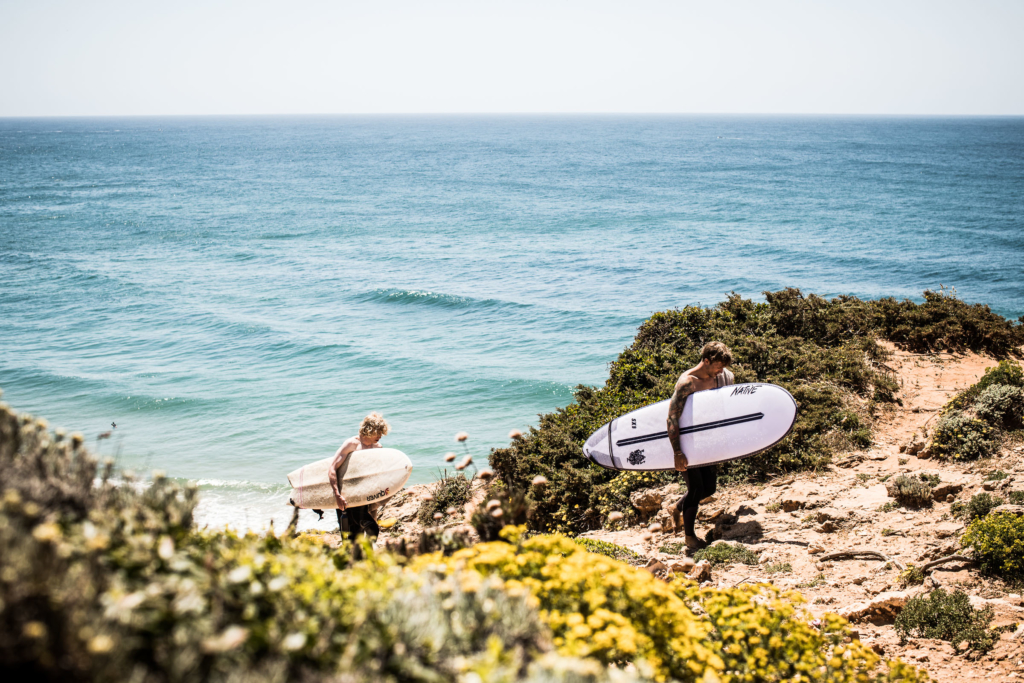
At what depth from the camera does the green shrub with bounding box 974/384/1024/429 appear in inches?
293

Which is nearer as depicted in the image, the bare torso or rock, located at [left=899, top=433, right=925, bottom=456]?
the bare torso

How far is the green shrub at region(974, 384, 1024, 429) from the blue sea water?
7152mm

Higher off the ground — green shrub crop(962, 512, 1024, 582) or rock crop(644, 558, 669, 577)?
green shrub crop(962, 512, 1024, 582)

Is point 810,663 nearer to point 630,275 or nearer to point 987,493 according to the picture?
point 987,493

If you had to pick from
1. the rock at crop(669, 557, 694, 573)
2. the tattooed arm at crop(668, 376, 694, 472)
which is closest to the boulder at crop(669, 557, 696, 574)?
the rock at crop(669, 557, 694, 573)

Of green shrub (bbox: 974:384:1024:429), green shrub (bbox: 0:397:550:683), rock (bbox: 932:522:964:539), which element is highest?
green shrub (bbox: 0:397:550:683)

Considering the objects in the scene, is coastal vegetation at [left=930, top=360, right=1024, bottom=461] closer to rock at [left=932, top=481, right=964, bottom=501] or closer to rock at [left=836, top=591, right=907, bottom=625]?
rock at [left=932, top=481, right=964, bottom=501]

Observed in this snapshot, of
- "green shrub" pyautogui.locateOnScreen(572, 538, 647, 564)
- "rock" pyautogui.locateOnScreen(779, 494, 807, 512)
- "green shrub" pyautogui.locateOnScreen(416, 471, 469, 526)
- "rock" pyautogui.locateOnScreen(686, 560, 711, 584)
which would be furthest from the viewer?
"green shrub" pyautogui.locateOnScreen(416, 471, 469, 526)

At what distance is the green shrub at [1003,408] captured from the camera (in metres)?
7.45

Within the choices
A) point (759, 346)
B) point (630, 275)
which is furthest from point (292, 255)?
point (759, 346)

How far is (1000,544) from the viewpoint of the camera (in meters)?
5.07

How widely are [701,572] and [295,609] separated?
3957 mm

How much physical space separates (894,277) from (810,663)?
29.1 meters

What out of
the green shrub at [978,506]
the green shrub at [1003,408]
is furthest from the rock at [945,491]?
the green shrub at [1003,408]
